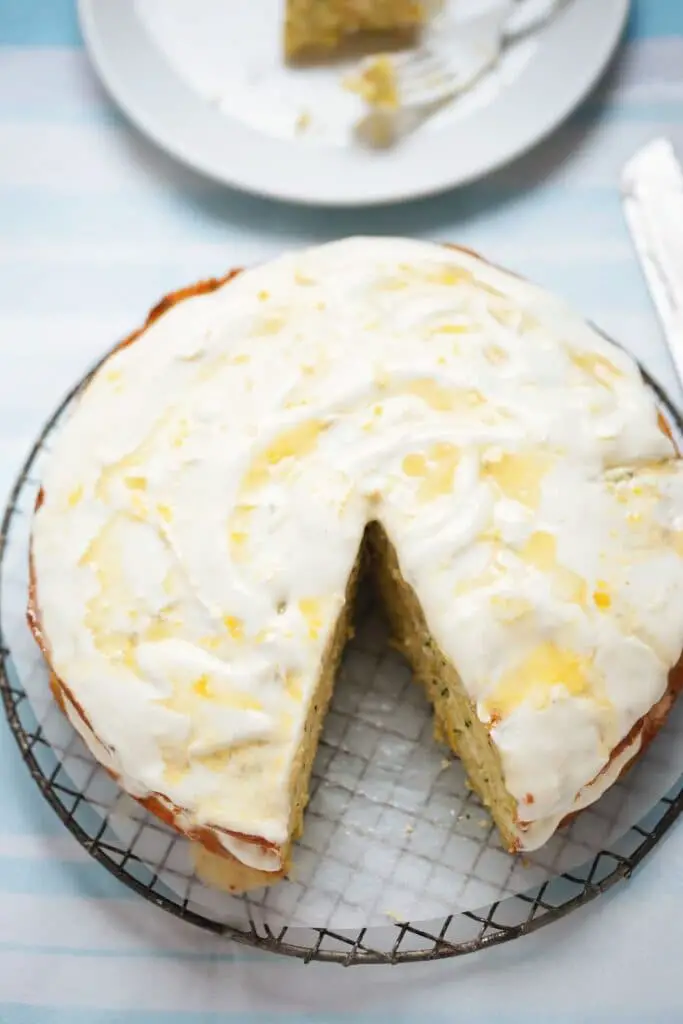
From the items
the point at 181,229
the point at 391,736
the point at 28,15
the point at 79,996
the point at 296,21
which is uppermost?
the point at 296,21

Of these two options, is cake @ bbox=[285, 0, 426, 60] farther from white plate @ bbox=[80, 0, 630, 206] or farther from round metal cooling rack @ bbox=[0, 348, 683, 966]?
round metal cooling rack @ bbox=[0, 348, 683, 966]

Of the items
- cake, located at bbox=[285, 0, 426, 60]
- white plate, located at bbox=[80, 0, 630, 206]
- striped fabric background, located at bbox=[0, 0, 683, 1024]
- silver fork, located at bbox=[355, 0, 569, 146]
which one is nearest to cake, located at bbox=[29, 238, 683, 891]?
striped fabric background, located at bbox=[0, 0, 683, 1024]

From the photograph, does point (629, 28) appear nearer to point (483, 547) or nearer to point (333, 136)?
point (333, 136)

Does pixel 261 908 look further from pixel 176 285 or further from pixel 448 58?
pixel 448 58

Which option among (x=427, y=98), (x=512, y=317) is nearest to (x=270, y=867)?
(x=512, y=317)

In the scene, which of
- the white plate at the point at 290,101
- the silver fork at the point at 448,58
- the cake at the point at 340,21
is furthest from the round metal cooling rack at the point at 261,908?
the cake at the point at 340,21

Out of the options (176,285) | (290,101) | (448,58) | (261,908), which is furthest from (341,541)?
(448,58)

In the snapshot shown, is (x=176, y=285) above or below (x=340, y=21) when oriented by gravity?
below
